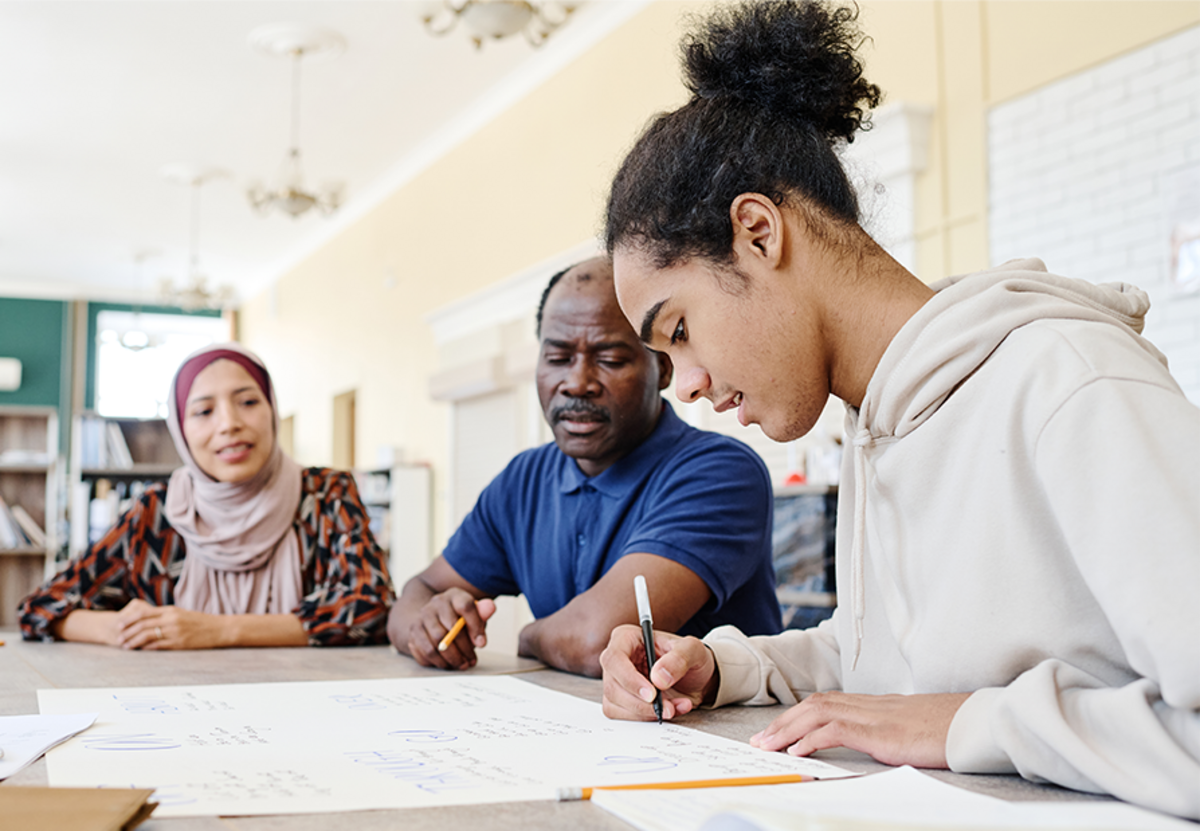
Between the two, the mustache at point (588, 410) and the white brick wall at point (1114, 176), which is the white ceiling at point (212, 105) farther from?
the mustache at point (588, 410)

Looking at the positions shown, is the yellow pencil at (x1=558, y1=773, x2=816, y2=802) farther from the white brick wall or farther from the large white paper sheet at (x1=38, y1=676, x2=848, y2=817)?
the white brick wall

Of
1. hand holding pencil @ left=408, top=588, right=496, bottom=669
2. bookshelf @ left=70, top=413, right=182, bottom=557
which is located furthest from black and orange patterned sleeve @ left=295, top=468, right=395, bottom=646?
bookshelf @ left=70, top=413, right=182, bottom=557

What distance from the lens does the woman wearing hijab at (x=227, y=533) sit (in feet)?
7.08

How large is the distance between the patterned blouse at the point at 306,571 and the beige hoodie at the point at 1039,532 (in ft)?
4.02

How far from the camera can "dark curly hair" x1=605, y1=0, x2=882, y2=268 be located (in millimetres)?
1004

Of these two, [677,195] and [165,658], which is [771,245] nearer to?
[677,195]

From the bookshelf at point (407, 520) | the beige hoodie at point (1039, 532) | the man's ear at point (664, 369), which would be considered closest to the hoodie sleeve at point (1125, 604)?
the beige hoodie at point (1039, 532)

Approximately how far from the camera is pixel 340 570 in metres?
2.18

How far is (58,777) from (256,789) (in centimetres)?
17

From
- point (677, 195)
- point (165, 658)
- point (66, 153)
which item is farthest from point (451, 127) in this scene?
point (677, 195)

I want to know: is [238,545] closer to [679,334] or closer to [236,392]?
[236,392]

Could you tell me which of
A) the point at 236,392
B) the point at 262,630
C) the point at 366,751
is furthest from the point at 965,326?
the point at 236,392

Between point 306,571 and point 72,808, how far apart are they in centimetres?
174

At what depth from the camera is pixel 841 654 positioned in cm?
118
